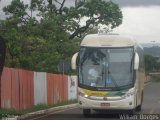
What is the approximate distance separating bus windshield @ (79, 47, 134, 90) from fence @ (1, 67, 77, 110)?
4218mm

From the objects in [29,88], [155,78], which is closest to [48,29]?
[29,88]

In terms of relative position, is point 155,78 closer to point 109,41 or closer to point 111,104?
point 109,41

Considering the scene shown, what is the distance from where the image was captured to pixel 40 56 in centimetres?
4412

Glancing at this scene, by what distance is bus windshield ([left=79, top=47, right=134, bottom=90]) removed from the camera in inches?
909

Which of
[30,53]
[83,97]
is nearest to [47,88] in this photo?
[30,53]

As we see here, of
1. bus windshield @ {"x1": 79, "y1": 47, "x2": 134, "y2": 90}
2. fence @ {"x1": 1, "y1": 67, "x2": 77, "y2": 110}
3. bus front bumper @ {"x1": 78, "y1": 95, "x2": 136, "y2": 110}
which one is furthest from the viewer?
fence @ {"x1": 1, "y1": 67, "x2": 77, "y2": 110}

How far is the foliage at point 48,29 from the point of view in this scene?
39.9 m

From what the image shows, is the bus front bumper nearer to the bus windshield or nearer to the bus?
the bus

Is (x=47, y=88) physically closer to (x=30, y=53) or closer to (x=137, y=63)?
(x=30, y=53)

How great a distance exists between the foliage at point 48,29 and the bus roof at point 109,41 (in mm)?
13345

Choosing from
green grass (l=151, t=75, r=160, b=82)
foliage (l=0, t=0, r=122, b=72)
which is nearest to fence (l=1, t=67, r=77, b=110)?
foliage (l=0, t=0, r=122, b=72)

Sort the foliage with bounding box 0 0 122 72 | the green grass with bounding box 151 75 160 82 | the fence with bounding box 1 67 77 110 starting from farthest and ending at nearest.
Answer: the green grass with bounding box 151 75 160 82 → the foliage with bounding box 0 0 122 72 → the fence with bounding box 1 67 77 110

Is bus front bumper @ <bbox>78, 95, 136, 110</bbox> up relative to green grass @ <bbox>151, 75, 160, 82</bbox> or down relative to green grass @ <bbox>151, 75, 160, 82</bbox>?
up

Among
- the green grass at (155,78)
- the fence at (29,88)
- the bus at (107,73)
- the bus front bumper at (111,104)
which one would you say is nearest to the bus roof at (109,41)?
the bus at (107,73)
